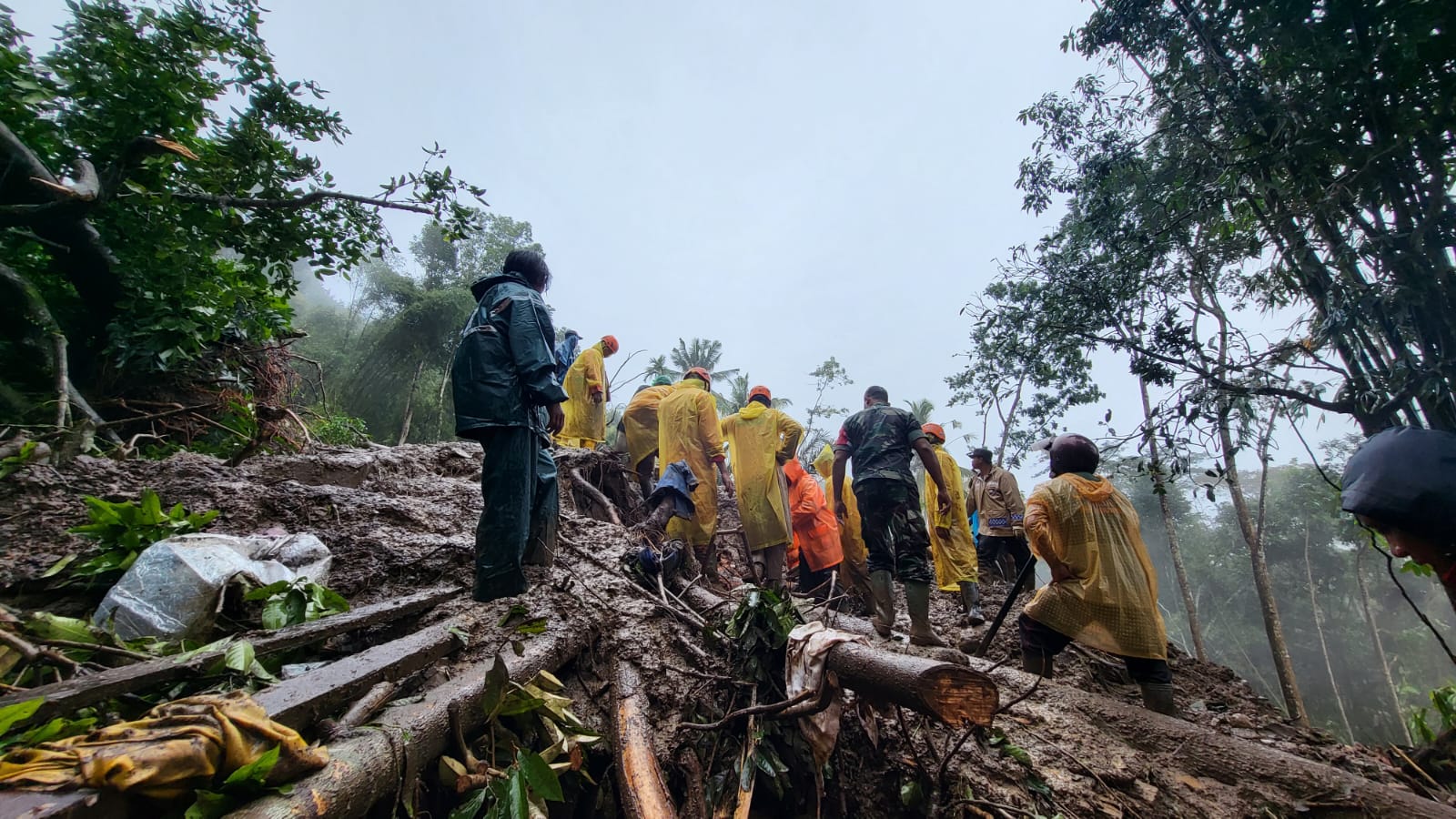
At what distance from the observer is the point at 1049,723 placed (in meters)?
2.47

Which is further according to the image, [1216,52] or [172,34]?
[172,34]

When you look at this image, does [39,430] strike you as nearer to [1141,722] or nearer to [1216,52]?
[1141,722]

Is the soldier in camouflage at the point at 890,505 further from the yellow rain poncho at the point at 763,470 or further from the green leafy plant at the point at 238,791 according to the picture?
the green leafy plant at the point at 238,791

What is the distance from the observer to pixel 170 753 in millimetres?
955

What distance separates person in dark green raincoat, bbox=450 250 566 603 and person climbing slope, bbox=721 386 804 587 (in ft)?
9.01

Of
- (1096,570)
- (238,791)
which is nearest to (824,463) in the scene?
(1096,570)

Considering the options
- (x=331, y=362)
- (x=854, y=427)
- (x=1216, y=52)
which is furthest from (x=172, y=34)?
(x=331, y=362)

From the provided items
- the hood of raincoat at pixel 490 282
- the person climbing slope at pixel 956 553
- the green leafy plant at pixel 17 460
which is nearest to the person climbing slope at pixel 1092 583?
the person climbing slope at pixel 956 553

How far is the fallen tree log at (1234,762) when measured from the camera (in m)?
1.93

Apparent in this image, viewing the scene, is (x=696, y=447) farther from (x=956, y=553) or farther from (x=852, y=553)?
(x=956, y=553)

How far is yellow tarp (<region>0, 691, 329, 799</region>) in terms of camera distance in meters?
0.90

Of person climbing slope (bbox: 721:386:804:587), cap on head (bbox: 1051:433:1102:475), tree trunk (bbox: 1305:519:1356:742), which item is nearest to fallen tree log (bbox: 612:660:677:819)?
cap on head (bbox: 1051:433:1102:475)

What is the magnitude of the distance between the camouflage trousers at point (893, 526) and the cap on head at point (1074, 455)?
973mm

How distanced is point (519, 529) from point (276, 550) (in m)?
1.08
